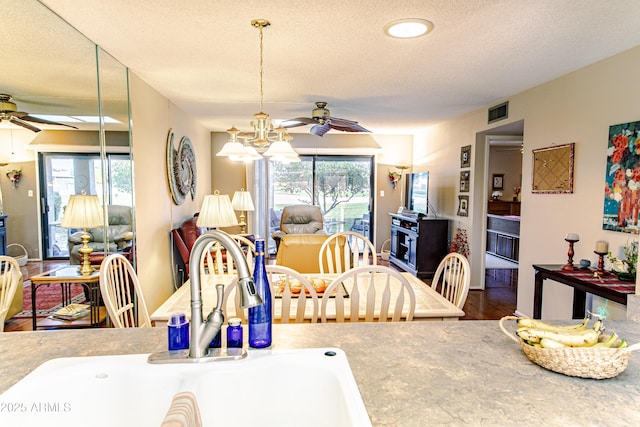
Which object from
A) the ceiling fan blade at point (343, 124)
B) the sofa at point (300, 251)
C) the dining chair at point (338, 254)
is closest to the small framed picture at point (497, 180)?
the ceiling fan blade at point (343, 124)

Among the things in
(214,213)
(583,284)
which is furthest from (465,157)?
(214,213)

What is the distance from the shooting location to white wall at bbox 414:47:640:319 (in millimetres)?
2736

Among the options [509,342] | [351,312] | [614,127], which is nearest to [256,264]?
[509,342]

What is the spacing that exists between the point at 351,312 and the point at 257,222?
17.7 ft

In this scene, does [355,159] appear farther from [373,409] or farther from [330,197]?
[373,409]

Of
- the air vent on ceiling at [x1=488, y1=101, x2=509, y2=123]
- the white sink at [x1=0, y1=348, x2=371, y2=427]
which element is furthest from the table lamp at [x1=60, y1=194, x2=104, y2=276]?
the air vent on ceiling at [x1=488, y1=101, x2=509, y2=123]

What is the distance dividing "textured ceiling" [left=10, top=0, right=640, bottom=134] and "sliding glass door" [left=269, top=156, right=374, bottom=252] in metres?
2.99

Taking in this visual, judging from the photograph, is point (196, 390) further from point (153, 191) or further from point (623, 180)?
point (153, 191)

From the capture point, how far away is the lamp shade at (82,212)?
7.59 feet

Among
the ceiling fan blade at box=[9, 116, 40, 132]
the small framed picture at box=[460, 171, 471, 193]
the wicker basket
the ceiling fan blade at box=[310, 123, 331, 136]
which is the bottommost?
the wicker basket

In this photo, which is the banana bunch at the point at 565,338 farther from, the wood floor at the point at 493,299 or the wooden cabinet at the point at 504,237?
the wooden cabinet at the point at 504,237

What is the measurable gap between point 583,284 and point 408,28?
210 cm

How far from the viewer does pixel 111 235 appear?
9.58ft

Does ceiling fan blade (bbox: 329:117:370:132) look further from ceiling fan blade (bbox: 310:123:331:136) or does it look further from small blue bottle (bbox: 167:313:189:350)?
small blue bottle (bbox: 167:313:189:350)
